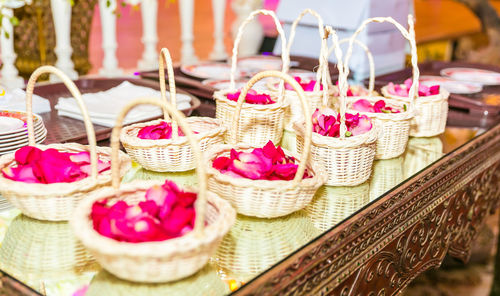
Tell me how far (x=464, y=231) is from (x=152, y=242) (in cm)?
106

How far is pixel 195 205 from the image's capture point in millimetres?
718

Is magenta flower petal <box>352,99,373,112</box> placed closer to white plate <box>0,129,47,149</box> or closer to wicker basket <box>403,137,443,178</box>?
wicker basket <box>403,137,443,178</box>

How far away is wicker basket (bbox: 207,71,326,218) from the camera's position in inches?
31.2

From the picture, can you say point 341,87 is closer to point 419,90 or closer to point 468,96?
point 419,90

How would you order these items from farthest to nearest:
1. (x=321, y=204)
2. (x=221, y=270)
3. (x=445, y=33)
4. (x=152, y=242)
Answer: (x=445, y=33) → (x=321, y=204) → (x=221, y=270) → (x=152, y=242)

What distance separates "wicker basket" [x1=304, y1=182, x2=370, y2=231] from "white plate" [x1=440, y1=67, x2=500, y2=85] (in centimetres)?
98

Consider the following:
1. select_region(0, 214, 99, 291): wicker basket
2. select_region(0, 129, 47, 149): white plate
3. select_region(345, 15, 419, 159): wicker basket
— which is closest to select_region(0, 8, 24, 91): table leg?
select_region(0, 129, 47, 149): white plate

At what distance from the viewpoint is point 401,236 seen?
1.03 m

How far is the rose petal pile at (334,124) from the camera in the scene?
39.4 inches

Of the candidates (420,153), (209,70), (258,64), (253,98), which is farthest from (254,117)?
(258,64)

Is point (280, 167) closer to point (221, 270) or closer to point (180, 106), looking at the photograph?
point (221, 270)

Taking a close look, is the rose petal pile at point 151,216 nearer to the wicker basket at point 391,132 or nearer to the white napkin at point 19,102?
the wicker basket at point 391,132

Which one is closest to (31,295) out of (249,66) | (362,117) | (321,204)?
(321,204)

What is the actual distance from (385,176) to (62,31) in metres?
1.33
